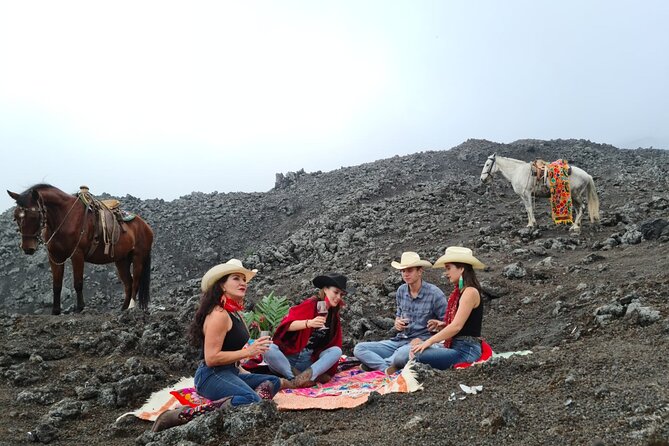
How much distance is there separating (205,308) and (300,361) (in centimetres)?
157

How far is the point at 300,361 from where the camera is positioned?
5.10 metres

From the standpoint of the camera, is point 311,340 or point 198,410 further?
point 311,340

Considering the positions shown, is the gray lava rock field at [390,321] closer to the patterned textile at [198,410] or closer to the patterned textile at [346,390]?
the patterned textile at [346,390]

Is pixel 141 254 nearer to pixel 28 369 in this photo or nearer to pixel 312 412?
pixel 28 369

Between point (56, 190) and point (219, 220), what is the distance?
867 centimetres

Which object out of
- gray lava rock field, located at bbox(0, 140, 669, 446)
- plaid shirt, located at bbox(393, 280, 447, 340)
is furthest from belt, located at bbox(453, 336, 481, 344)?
plaid shirt, located at bbox(393, 280, 447, 340)

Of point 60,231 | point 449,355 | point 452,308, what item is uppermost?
point 60,231

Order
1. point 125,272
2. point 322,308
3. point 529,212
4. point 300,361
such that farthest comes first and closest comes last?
point 529,212
point 125,272
point 300,361
point 322,308

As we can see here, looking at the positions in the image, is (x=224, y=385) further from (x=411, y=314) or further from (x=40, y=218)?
(x=40, y=218)

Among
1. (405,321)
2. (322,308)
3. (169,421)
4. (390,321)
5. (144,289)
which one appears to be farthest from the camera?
(144,289)

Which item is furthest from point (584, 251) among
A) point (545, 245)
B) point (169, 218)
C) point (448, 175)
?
point (169, 218)

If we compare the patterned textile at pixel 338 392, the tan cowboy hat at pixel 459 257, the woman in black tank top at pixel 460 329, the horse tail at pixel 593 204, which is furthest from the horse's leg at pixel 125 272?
the horse tail at pixel 593 204

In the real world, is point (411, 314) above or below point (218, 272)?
below

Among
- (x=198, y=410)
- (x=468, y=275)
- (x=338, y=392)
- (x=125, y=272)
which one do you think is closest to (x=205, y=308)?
(x=198, y=410)
